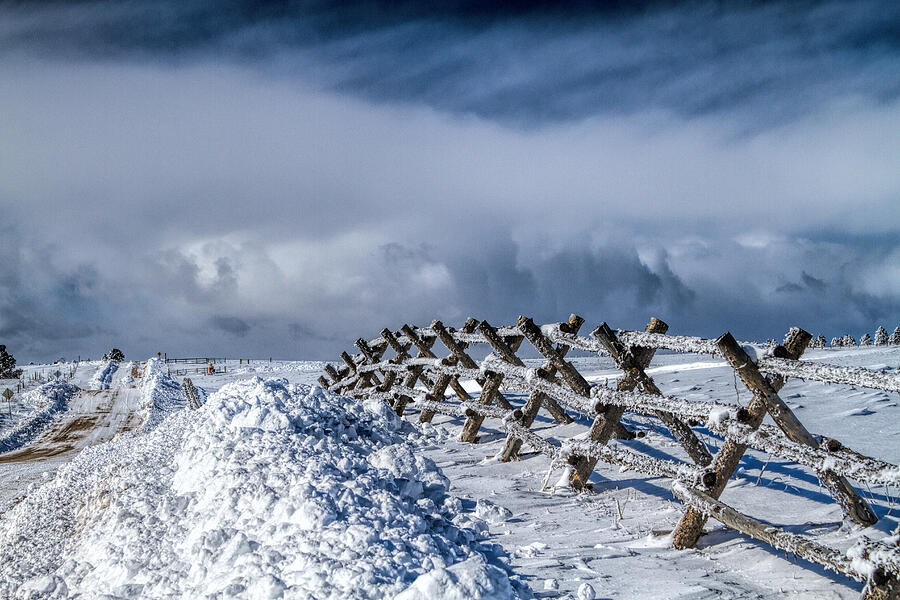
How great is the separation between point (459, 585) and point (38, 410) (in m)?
20.8

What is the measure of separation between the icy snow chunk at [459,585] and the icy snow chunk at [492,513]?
76.9 inches

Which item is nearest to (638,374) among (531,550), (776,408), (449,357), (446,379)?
(776,408)

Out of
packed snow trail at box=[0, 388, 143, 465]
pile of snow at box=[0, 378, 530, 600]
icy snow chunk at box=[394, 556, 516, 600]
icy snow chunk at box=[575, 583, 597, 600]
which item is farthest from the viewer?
packed snow trail at box=[0, 388, 143, 465]

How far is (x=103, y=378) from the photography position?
2822cm

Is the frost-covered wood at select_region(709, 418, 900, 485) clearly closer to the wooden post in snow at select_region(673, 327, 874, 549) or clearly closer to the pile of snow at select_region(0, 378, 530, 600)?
the wooden post in snow at select_region(673, 327, 874, 549)

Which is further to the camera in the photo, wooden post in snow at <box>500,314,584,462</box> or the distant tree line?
the distant tree line

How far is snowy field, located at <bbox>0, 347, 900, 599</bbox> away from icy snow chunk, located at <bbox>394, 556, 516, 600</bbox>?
10 millimetres

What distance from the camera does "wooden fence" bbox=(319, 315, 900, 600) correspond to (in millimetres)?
3438

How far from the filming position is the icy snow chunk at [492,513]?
4.95 m

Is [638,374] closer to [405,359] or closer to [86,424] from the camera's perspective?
[405,359]

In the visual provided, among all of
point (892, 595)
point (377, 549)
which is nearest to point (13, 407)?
point (377, 549)

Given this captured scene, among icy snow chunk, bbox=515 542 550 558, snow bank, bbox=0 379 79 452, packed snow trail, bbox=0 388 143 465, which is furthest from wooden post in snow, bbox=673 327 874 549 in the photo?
snow bank, bbox=0 379 79 452

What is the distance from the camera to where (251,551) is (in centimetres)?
357

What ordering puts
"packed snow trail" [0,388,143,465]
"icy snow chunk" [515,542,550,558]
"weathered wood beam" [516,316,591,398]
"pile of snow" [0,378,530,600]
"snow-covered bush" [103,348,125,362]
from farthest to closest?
"snow-covered bush" [103,348,125,362], "packed snow trail" [0,388,143,465], "weathered wood beam" [516,316,591,398], "icy snow chunk" [515,542,550,558], "pile of snow" [0,378,530,600]
